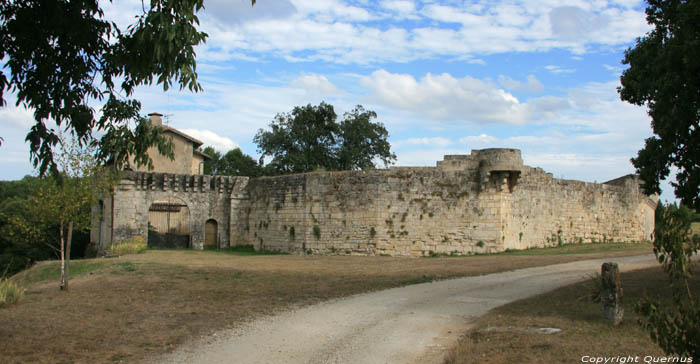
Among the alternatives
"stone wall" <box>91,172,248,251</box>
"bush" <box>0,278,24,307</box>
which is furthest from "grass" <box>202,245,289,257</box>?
"bush" <box>0,278,24,307</box>

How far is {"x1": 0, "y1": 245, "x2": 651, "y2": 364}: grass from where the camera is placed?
8.44 m

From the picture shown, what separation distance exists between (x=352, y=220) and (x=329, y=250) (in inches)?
72.9

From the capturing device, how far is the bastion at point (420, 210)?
23875mm

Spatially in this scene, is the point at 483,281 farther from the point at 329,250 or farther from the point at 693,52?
the point at 329,250

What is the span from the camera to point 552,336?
771 cm

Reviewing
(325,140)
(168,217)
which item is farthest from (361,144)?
(168,217)

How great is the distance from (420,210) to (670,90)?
47.7 ft

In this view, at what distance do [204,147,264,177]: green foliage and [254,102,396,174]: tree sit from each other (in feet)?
11.9

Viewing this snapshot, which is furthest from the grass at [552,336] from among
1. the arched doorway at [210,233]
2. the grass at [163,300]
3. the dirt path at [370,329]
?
the arched doorway at [210,233]

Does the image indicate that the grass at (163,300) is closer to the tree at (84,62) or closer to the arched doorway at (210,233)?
the tree at (84,62)

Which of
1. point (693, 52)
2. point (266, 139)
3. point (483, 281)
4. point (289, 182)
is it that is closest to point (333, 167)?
point (266, 139)

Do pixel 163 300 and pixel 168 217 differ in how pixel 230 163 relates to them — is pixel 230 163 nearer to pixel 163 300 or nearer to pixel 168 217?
pixel 168 217

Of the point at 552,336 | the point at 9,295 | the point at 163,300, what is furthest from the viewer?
the point at 163,300

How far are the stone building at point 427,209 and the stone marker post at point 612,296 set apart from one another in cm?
1476
